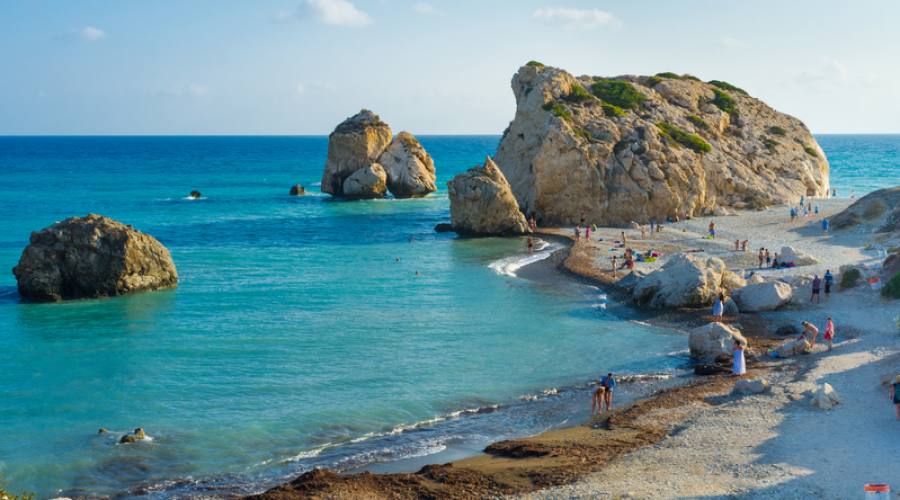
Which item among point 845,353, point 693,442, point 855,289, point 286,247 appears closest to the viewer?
point 693,442

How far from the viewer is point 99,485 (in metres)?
20.6

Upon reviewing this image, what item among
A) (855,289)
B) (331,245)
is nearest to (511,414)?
(855,289)

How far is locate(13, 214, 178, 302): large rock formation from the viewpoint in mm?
41094

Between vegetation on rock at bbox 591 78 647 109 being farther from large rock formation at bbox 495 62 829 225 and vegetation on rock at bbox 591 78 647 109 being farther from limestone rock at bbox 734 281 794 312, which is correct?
limestone rock at bbox 734 281 794 312

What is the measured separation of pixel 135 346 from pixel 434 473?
1832 cm

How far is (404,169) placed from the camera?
93.4 m

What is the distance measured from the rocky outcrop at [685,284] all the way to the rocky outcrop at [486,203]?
21756 mm

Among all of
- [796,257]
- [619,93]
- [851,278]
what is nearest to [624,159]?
[619,93]

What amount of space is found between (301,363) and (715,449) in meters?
15.9

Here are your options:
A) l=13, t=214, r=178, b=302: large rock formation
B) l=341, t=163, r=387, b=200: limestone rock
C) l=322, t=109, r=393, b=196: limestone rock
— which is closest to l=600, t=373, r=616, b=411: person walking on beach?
l=13, t=214, r=178, b=302: large rock formation

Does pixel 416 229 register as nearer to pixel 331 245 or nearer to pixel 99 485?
pixel 331 245

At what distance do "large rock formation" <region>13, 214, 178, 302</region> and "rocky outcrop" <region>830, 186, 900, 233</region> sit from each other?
45.3 metres

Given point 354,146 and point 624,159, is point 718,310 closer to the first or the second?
point 624,159

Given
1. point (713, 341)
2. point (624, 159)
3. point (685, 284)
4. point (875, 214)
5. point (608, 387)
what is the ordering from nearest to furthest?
point (608, 387) → point (713, 341) → point (685, 284) → point (875, 214) → point (624, 159)
